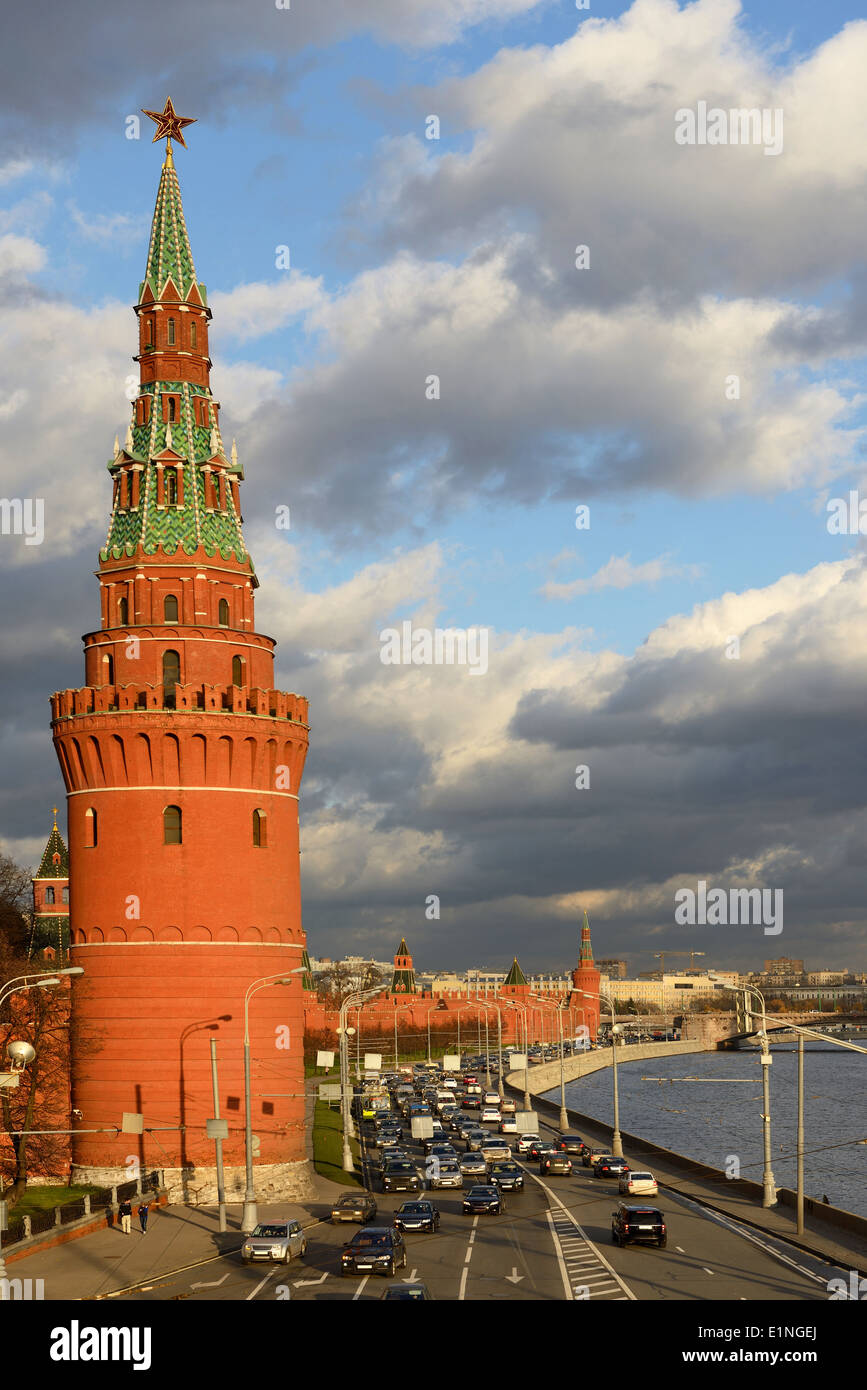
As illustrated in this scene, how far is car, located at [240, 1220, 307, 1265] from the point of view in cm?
4403

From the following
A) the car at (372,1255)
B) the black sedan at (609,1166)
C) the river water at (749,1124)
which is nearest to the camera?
the car at (372,1255)

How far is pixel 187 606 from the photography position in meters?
65.6

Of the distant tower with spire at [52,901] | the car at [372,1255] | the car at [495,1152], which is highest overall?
the distant tower with spire at [52,901]

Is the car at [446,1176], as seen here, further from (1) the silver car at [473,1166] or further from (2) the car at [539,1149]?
(2) the car at [539,1149]

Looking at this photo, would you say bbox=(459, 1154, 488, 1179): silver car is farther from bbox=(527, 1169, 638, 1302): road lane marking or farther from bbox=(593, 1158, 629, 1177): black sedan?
bbox=(527, 1169, 638, 1302): road lane marking

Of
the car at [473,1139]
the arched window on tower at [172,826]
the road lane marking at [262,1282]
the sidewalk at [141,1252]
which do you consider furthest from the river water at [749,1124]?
the road lane marking at [262,1282]

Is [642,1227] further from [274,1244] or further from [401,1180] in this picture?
[401,1180]

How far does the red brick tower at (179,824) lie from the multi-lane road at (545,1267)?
392 inches

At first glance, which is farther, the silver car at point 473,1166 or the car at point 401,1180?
the silver car at point 473,1166

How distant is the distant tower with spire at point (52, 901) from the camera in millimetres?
91562

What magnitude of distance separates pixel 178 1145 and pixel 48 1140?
5157mm

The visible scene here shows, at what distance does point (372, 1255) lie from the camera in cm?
4059
